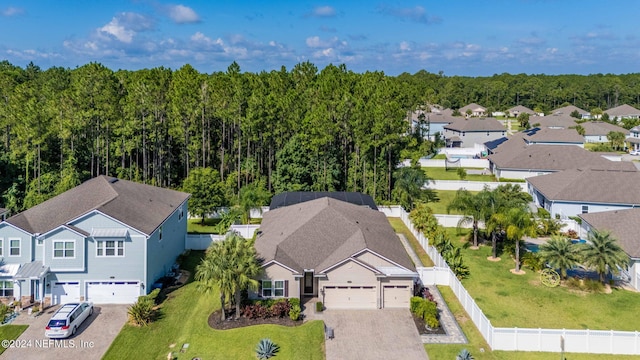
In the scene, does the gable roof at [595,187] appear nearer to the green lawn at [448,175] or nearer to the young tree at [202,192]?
the green lawn at [448,175]

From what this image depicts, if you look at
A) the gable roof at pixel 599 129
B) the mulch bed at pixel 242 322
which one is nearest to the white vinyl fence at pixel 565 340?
the mulch bed at pixel 242 322

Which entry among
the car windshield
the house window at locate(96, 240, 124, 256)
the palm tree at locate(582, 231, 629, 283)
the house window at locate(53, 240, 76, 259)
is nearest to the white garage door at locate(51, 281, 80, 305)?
the house window at locate(53, 240, 76, 259)

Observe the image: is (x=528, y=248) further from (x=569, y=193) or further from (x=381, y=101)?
(x=381, y=101)

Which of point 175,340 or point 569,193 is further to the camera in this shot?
point 569,193

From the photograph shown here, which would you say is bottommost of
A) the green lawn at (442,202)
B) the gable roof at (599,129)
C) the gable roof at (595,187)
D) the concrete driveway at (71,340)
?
the concrete driveway at (71,340)

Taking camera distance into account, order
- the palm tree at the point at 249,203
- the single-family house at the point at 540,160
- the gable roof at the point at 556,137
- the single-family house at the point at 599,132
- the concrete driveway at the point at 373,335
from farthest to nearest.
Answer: the single-family house at the point at 599,132, the gable roof at the point at 556,137, the single-family house at the point at 540,160, the palm tree at the point at 249,203, the concrete driveway at the point at 373,335

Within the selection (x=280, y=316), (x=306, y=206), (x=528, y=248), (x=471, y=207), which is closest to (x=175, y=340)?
(x=280, y=316)

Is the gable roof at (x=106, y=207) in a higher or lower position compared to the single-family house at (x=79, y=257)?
higher
